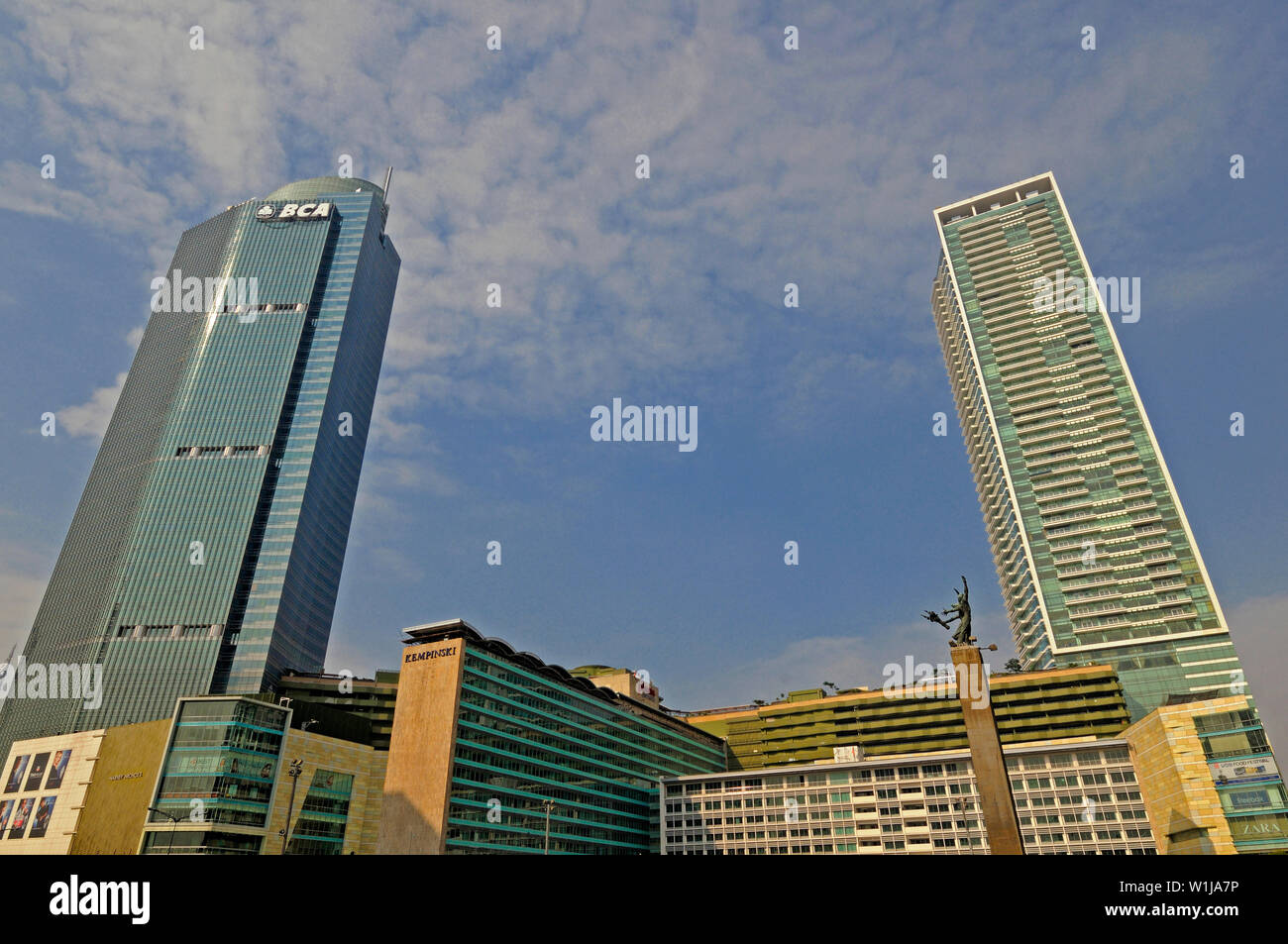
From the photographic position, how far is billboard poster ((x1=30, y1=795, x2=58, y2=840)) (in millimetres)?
101438

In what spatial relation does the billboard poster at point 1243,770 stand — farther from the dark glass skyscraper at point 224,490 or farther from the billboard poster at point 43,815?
the dark glass skyscraper at point 224,490

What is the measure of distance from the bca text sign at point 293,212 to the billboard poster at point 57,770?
142807 millimetres

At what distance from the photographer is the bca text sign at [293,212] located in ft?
647

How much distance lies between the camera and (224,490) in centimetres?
16050

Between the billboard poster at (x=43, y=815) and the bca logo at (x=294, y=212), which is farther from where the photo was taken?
the bca logo at (x=294, y=212)

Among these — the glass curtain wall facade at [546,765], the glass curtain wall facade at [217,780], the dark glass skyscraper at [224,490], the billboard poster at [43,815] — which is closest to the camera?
the glass curtain wall facade at [217,780]

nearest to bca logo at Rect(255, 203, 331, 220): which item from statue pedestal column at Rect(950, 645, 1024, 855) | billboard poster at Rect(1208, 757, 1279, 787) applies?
statue pedestal column at Rect(950, 645, 1024, 855)

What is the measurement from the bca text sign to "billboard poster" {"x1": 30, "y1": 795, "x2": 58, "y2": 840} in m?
148
